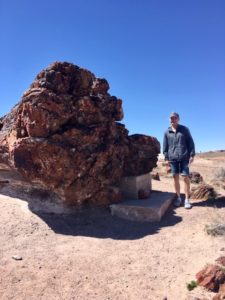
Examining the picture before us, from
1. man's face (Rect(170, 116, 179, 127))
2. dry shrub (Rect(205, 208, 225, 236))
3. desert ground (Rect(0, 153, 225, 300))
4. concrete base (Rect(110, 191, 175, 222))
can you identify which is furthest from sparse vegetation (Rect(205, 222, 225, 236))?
man's face (Rect(170, 116, 179, 127))

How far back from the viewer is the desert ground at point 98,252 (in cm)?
421

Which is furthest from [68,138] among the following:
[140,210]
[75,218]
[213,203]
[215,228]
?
[213,203]

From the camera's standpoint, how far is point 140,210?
7145mm

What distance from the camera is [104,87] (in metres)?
8.31

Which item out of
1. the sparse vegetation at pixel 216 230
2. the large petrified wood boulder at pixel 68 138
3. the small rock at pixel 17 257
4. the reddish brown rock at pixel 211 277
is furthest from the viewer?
the large petrified wood boulder at pixel 68 138

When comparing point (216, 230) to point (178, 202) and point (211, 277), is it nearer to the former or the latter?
point (211, 277)

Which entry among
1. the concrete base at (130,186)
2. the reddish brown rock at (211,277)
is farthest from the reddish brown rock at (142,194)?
the reddish brown rock at (211,277)

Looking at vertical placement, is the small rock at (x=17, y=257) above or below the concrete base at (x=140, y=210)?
below

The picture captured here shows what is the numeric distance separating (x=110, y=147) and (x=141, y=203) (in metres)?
1.43

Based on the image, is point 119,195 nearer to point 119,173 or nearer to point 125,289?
point 119,173

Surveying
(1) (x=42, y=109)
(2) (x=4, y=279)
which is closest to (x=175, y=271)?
(2) (x=4, y=279)

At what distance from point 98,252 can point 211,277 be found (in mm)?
1881

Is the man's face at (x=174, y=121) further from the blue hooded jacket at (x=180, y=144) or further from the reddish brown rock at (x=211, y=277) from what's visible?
the reddish brown rock at (x=211, y=277)

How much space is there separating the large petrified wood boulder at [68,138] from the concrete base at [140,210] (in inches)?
14.4
